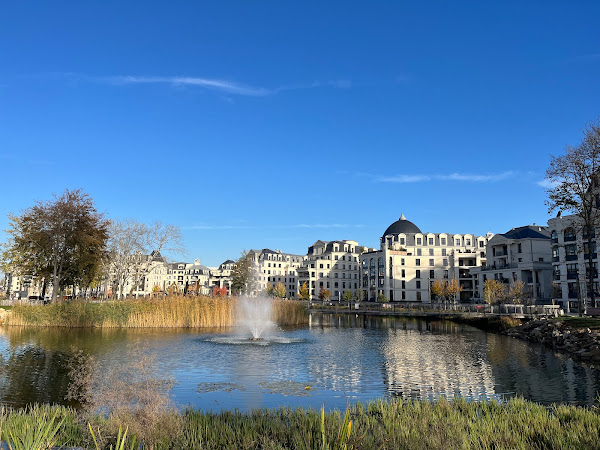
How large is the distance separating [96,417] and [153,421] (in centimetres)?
238

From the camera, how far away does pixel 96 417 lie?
9.38 meters

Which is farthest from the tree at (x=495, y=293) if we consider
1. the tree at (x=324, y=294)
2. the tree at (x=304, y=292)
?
the tree at (x=304, y=292)

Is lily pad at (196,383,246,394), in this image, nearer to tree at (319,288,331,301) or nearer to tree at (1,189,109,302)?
tree at (1,189,109,302)

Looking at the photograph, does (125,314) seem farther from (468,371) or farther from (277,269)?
(277,269)

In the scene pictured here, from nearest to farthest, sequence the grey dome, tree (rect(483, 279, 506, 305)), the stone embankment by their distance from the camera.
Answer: the stone embankment, tree (rect(483, 279, 506, 305)), the grey dome

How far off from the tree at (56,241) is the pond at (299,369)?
47.5 ft

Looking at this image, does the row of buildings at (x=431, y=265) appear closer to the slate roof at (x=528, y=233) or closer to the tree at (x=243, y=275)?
the slate roof at (x=528, y=233)

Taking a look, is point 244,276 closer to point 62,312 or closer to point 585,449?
point 62,312

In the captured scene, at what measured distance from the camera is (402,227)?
117 metres

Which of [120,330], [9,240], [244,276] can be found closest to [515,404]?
[120,330]

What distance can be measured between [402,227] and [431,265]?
1594cm

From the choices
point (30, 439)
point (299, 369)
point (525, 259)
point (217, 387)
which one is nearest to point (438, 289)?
point (525, 259)

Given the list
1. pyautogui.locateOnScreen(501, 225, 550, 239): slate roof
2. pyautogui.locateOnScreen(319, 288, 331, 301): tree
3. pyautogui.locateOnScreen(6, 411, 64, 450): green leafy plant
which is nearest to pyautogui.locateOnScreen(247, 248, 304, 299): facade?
pyautogui.locateOnScreen(319, 288, 331, 301): tree

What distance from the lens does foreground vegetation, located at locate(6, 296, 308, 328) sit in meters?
35.8
